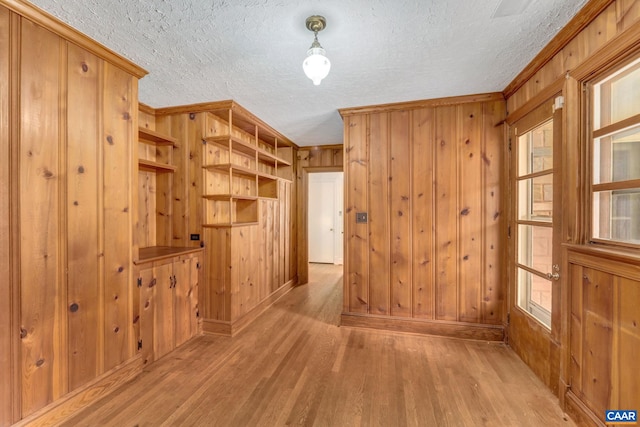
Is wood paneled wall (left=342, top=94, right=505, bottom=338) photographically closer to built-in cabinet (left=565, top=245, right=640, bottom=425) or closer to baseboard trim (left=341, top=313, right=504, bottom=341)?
baseboard trim (left=341, top=313, right=504, bottom=341)

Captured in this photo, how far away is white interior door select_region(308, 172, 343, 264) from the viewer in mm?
6738

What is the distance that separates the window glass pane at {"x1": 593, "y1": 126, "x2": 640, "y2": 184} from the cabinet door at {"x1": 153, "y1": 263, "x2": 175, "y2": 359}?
3.26m

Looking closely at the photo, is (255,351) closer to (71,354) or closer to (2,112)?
(71,354)

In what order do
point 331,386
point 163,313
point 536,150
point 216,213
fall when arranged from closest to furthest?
point 331,386 < point 536,150 < point 163,313 < point 216,213

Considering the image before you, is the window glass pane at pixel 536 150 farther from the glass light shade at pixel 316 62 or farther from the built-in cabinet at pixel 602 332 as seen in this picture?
the glass light shade at pixel 316 62

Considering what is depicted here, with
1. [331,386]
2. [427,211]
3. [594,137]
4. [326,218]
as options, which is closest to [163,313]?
[331,386]

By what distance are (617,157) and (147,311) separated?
11.2 feet

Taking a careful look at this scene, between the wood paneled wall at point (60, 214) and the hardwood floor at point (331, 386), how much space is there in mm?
401

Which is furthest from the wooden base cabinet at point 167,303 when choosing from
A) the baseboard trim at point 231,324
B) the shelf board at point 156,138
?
the shelf board at point 156,138

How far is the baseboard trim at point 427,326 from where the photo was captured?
265 centimetres

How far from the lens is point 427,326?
279cm

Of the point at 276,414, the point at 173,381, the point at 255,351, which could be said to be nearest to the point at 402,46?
the point at 276,414

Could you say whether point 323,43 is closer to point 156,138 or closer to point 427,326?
point 156,138

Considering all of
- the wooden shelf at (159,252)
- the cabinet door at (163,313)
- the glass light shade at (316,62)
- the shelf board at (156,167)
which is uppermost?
the glass light shade at (316,62)
